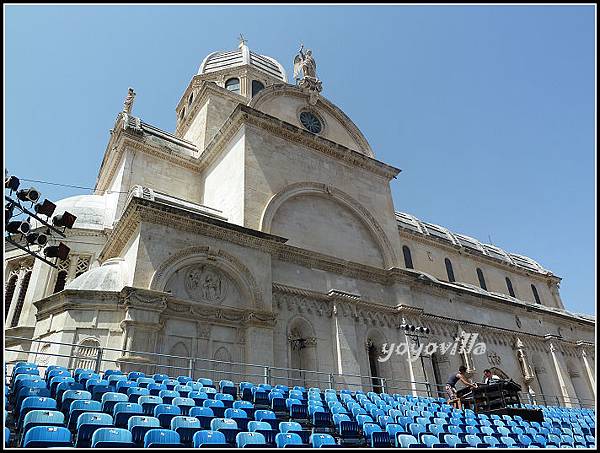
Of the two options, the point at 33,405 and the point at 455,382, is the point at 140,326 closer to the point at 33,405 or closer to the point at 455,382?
the point at 33,405

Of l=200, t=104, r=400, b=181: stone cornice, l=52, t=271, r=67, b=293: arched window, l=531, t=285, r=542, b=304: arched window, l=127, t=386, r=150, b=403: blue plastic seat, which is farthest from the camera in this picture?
l=531, t=285, r=542, b=304: arched window

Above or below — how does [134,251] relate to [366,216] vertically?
below

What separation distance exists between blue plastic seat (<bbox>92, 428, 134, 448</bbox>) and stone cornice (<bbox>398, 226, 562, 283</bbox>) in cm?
3033

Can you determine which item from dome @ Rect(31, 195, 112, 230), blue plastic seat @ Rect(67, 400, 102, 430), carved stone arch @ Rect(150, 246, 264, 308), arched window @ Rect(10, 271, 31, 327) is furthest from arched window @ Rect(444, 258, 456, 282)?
blue plastic seat @ Rect(67, 400, 102, 430)

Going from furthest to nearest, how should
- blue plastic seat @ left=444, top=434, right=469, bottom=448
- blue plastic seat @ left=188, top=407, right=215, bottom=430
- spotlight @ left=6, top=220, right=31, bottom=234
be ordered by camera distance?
spotlight @ left=6, top=220, right=31, bottom=234 < blue plastic seat @ left=444, top=434, right=469, bottom=448 < blue plastic seat @ left=188, top=407, right=215, bottom=430

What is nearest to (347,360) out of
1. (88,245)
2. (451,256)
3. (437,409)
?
(437,409)

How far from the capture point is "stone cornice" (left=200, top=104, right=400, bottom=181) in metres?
23.1

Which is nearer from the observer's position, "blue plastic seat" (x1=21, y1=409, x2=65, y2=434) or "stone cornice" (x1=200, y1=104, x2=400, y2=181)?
"blue plastic seat" (x1=21, y1=409, x2=65, y2=434)

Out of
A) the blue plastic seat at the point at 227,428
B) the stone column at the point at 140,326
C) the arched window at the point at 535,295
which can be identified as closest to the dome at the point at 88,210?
the stone column at the point at 140,326

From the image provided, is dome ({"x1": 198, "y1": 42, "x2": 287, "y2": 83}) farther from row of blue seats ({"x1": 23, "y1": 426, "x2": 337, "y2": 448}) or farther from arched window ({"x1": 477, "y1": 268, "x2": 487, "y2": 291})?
row of blue seats ({"x1": 23, "y1": 426, "x2": 337, "y2": 448})

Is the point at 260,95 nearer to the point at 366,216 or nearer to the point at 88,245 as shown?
the point at 366,216

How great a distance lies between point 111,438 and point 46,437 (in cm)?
91

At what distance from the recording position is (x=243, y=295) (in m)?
18.1

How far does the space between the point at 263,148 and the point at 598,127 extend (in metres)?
19.2
